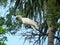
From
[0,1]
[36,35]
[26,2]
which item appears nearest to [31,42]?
[36,35]

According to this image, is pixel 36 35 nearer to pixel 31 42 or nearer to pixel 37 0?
pixel 31 42

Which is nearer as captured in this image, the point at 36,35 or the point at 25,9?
the point at 36,35

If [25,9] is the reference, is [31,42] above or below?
below

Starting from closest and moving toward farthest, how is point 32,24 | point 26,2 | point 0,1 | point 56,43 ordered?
point 32,24 → point 56,43 → point 26,2 → point 0,1

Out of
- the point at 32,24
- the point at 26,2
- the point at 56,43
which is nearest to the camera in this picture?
the point at 32,24

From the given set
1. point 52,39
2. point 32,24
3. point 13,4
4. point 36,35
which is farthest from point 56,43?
point 13,4

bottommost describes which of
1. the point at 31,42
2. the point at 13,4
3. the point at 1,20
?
the point at 31,42

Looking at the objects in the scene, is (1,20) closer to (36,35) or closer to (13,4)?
(13,4)

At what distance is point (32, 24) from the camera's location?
3840mm

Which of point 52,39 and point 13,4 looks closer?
point 52,39

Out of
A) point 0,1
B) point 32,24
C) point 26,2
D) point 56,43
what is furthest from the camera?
point 0,1

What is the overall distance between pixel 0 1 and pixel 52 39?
4.60ft

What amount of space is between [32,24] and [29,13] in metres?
1.02

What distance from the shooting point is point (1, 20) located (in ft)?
17.1
